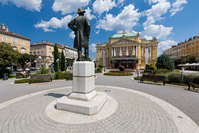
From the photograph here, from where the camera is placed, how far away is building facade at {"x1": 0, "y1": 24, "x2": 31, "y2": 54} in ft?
100

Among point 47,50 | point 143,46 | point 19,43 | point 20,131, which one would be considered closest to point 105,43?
point 143,46

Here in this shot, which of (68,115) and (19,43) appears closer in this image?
(68,115)

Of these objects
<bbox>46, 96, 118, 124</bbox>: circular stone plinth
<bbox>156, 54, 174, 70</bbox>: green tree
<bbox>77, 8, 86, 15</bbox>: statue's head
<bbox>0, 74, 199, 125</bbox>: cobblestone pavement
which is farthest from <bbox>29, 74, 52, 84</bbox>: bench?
<bbox>156, 54, 174, 70</bbox>: green tree

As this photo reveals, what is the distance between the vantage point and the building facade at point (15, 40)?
30.5 m

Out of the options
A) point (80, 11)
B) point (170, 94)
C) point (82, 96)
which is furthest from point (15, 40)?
point (170, 94)

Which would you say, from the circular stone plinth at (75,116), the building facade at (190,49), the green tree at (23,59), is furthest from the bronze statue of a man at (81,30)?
the building facade at (190,49)

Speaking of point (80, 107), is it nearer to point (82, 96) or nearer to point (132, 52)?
point (82, 96)

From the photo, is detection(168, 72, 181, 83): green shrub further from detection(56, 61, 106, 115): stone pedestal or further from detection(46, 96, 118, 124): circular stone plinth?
detection(56, 61, 106, 115): stone pedestal

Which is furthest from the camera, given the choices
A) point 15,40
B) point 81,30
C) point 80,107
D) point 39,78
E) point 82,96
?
point 15,40

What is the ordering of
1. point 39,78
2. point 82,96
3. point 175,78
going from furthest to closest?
point 39,78, point 175,78, point 82,96

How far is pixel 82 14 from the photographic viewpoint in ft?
15.0

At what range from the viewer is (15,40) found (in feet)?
111

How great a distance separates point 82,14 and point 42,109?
201 inches

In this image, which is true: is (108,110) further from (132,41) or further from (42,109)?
(132,41)
